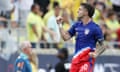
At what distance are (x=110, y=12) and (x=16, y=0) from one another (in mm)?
3697

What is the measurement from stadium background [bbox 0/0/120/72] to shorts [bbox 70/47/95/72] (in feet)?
17.2

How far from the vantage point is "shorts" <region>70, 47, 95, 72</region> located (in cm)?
A: 1082

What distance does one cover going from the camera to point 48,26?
16.5 m

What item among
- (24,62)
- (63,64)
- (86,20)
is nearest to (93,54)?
(86,20)

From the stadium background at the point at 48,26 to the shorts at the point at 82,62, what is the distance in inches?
207

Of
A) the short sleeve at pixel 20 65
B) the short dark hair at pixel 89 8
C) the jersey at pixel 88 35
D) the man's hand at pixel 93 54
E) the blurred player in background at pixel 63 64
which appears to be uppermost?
the short dark hair at pixel 89 8

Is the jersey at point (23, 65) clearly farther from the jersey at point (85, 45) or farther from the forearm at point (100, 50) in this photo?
the forearm at point (100, 50)

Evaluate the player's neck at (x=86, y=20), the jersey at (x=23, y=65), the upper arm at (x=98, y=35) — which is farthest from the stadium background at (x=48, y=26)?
the upper arm at (x=98, y=35)

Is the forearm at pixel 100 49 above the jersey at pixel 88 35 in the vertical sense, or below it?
below

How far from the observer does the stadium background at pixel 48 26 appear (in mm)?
15969

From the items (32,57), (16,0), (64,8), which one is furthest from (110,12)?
(32,57)

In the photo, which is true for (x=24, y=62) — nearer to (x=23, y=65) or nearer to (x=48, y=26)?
(x=23, y=65)

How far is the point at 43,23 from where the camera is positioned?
53.9ft

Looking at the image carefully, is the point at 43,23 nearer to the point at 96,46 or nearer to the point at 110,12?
the point at 110,12
